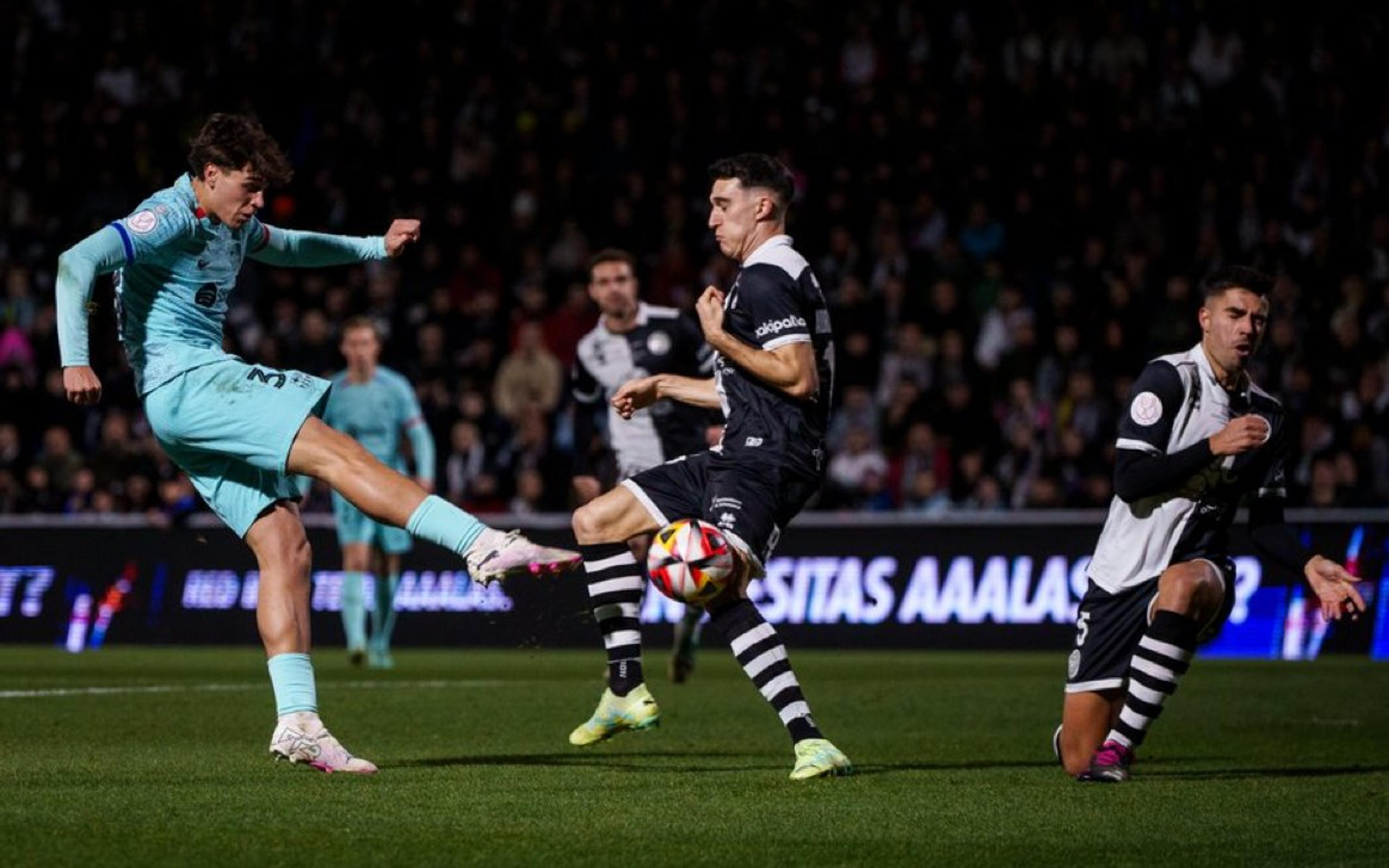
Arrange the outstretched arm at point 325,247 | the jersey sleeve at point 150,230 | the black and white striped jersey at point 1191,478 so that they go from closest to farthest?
the jersey sleeve at point 150,230
the black and white striped jersey at point 1191,478
the outstretched arm at point 325,247

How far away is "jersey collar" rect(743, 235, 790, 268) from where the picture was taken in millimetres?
7961

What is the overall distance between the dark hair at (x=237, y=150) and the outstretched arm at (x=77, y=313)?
59 cm

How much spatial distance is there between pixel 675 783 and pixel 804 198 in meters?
15.6

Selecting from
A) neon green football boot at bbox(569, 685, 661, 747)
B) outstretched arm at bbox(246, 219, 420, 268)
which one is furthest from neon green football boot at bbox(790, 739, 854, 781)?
outstretched arm at bbox(246, 219, 420, 268)

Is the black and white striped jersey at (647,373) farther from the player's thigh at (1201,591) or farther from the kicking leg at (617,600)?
the player's thigh at (1201,591)

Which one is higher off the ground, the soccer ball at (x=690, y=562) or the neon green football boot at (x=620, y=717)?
the soccer ball at (x=690, y=562)

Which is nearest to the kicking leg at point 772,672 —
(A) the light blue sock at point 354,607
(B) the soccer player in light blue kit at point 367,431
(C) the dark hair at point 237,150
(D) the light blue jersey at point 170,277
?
(D) the light blue jersey at point 170,277

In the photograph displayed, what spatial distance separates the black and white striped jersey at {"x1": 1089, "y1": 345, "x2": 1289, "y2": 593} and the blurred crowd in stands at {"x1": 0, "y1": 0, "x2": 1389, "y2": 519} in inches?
400

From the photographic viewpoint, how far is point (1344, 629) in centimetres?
1700

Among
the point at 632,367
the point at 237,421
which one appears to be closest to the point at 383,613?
the point at 632,367

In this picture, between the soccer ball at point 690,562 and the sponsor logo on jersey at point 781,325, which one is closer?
the soccer ball at point 690,562

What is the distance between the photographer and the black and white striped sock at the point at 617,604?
843 centimetres

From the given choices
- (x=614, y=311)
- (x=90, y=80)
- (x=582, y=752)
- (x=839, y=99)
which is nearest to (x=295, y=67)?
(x=90, y=80)

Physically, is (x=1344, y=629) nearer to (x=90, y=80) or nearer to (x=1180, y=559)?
(x=1180, y=559)
